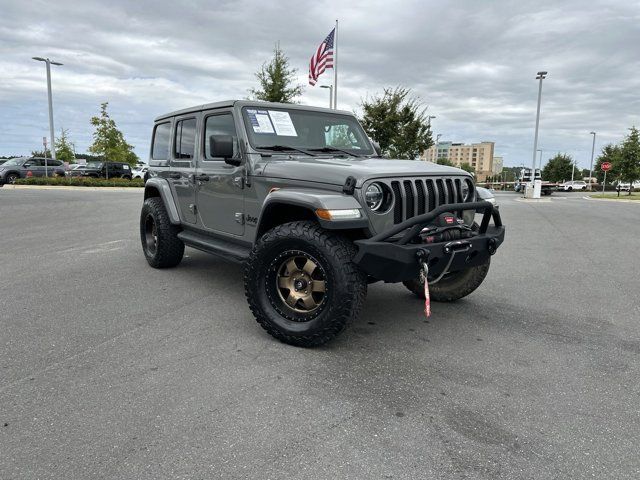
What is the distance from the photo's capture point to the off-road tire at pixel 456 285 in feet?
14.8

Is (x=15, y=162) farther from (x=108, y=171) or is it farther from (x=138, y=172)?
(x=138, y=172)

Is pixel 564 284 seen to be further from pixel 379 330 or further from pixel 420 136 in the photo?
pixel 420 136

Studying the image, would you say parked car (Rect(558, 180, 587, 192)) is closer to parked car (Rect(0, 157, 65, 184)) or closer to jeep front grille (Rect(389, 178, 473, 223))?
parked car (Rect(0, 157, 65, 184))

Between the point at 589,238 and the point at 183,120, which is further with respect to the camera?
the point at 589,238

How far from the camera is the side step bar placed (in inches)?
171

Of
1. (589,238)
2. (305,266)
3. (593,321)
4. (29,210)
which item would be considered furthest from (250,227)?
(29,210)

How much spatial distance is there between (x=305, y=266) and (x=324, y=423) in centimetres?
126

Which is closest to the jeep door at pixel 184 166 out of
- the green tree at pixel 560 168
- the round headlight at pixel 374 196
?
the round headlight at pixel 374 196

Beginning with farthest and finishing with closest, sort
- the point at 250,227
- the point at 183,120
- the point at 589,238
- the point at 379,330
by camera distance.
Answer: the point at 589,238, the point at 183,120, the point at 250,227, the point at 379,330

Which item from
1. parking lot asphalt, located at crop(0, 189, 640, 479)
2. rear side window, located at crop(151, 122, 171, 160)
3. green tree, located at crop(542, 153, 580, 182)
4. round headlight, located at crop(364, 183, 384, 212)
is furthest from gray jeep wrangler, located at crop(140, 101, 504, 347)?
green tree, located at crop(542, 153, 580, 182)

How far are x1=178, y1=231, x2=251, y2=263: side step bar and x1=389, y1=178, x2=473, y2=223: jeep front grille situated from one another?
146 cm

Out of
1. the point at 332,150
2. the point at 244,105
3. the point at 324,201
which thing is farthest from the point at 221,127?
the point at 324,201

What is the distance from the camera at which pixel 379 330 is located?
3.96 m

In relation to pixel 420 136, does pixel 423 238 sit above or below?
below
